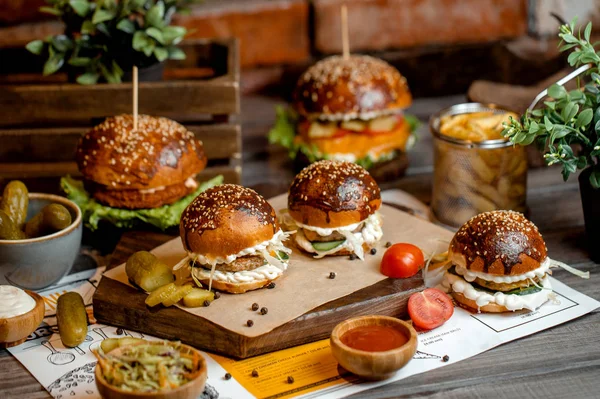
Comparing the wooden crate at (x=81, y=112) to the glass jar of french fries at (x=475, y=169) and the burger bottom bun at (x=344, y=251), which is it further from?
the glass jar of french fries at (x=475, y=169)

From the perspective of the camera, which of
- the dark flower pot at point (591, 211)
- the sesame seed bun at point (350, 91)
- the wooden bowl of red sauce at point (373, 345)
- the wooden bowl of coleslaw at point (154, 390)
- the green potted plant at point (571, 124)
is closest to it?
the wooden bowl of coleslaw at point (154, 390)

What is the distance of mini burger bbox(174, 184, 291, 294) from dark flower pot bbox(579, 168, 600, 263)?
3.96 feet

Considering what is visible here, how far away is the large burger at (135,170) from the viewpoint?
3176mm

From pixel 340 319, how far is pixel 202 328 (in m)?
0.46

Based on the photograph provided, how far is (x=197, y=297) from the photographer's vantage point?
2.56 m

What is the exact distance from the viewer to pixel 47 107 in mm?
3438

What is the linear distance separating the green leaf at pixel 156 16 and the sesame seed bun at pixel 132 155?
48 cm

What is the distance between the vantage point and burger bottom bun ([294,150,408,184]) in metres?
3.89

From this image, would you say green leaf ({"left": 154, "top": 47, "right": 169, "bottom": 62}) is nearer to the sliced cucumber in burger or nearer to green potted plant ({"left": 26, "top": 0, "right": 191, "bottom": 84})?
green potted plant ({"left": 26, "top": 0, "right": 191, "bottom": 84})

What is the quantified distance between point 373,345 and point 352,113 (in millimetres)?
1762

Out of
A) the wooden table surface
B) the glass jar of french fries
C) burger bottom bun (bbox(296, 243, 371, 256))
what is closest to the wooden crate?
burger bottom bun (bbox(296, 243, 371, 256))

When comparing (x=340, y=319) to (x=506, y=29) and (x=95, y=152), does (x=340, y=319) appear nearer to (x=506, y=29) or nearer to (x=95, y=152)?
(x=95, y=152)

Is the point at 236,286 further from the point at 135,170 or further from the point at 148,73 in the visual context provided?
the point at 148,73

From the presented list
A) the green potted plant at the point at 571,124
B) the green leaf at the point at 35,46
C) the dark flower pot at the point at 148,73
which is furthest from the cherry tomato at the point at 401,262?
the green leaf at the point at 35,46
